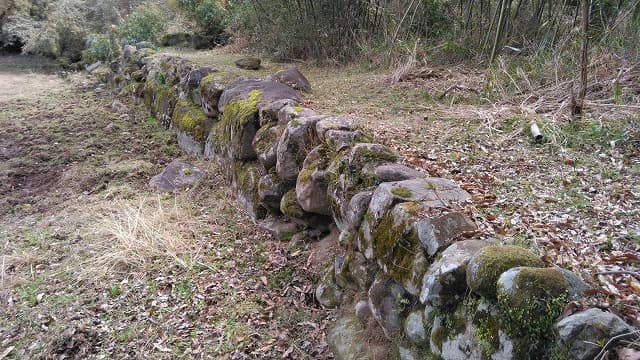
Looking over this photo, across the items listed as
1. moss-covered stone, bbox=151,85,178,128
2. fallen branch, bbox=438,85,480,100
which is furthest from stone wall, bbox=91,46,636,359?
moss-covered stone, bbox=151,85,178,128

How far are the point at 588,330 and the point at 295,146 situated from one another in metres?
2.45

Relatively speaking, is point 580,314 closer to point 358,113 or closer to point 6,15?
point 358,113

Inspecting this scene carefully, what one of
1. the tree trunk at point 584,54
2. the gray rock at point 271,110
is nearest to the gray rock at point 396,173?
the tree trunk at point 584,54

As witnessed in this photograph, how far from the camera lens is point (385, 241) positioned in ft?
7.57

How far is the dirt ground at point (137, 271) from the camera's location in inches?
108

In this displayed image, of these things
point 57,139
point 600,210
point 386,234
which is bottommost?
point 57,139

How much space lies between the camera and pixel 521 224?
2184mm

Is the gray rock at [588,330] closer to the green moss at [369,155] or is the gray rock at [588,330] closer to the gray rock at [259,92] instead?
the green moss at [369,155]

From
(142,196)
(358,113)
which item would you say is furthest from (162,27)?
(358,113)

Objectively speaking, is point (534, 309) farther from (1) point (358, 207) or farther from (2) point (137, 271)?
(2) point (137, 271)

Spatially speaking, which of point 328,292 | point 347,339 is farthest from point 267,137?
point 347,339

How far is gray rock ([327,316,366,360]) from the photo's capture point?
7.85 feet

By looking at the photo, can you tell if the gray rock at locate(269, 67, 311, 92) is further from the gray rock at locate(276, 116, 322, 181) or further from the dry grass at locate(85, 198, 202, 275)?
the dry grass at locate(85, 198, 202, 275)

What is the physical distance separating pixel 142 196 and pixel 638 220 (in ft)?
12.8
